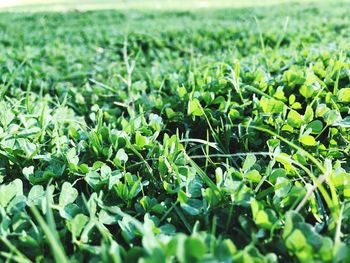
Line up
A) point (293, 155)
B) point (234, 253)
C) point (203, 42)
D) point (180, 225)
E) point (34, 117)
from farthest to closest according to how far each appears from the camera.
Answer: point (203, 42)
point (34, 117)
point (293, 155)
point (180, 225)
point (234, 253)

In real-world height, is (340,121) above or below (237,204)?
above

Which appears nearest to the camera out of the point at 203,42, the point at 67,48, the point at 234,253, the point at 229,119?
the point at 234,253

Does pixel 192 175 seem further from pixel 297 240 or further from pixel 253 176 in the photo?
pixel 297 240

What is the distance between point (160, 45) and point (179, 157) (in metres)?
3.02

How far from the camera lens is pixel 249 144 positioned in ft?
5.05

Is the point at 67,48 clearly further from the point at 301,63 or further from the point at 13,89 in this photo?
the point at 301,63

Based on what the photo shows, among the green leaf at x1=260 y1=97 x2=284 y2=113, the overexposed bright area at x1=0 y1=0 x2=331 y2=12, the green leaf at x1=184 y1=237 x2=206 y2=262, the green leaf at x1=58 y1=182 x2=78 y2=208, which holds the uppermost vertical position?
the overexposed bright area at x1=0 y1=0 x2=331 y2=12

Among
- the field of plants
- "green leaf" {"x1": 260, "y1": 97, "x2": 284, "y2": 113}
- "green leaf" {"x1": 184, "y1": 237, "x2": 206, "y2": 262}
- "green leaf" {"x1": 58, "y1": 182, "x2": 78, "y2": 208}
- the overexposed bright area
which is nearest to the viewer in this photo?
"green leaf" {"x1": 184, "y1": 237, "x2": 206, "y2": 262}

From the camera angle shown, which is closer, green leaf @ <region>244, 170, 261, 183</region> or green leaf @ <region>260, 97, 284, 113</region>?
green leaf @ <region>244, 170, 261, 183</region>

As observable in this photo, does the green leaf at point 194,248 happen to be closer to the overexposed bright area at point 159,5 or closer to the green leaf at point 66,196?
the green leaf at point 66,196

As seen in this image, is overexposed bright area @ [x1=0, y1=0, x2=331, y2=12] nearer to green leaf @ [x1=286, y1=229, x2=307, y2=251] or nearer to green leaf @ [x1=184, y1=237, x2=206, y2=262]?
green leaf @ [x1=286, y1=229, x2=307, y2=251]

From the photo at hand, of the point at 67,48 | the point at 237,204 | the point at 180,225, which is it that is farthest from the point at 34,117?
the point at 67,48

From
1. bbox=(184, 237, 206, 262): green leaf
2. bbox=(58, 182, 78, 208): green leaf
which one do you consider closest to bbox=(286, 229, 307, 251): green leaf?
bbox=(184, 237, 206, 262): green leaf

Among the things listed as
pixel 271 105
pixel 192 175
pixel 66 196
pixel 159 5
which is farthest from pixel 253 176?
pixel 159 5
